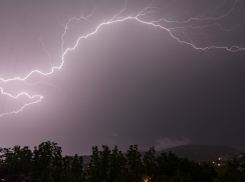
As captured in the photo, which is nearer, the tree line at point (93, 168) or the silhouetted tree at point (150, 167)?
the tree line at point (93, 168)

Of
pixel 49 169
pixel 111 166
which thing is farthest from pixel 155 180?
pixel 49 169

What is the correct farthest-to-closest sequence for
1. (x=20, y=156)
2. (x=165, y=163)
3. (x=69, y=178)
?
1. (x=165, y=163)
2. (x=20, y=156)
3. (x=69, y=178)

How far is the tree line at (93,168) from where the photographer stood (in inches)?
657

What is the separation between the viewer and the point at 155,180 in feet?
60.5

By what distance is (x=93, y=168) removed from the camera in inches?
683

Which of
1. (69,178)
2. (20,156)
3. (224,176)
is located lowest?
(224,176)

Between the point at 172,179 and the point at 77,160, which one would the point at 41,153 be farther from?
the point at 172,179

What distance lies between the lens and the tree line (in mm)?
16688

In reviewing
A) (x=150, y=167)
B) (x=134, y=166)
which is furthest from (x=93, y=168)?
(x=150, y=167)

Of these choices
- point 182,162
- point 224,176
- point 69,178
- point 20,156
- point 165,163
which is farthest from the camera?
point 182,162

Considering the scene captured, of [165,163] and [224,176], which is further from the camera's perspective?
[165,163]

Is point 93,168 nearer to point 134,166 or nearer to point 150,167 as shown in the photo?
point 134,166

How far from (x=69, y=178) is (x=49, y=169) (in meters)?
2.88

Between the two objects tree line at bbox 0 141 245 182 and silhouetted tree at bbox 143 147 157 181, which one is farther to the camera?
silhouetted tree at bbox 143 147 157 181
